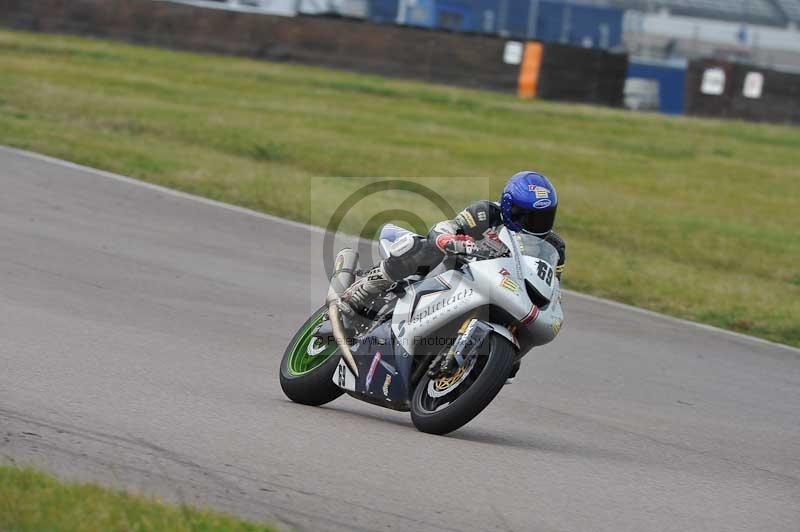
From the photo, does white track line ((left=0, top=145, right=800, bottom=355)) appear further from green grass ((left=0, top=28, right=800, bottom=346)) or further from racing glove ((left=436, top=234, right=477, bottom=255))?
racing glove ((left=436, top=234, right=477, bottom=255))

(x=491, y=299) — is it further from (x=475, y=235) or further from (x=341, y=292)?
(x=341, y=292)

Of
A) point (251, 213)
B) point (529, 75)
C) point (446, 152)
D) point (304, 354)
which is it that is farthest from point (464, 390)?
point (529, 75)

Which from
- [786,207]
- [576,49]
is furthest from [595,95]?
[786,207]

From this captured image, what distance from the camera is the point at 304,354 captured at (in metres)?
7.28

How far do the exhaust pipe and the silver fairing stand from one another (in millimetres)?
310

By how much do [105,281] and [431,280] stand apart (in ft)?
13.8

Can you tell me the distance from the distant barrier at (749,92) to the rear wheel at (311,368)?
24.1 metres

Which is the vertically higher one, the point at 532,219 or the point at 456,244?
the point at 532,219

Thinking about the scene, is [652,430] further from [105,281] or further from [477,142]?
[477,142]

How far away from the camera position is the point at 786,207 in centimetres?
2114

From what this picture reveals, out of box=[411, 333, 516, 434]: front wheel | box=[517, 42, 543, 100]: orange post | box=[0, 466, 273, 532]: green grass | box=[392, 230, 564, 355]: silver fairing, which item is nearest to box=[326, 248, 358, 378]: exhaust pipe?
box=[392, 230, 564, 355]: silver fairing

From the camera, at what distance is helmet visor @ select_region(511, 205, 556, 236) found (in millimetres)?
6508

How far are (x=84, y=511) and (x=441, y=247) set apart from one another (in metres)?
2.81

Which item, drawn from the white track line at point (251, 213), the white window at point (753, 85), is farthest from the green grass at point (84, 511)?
the white window at point (753, 85)
